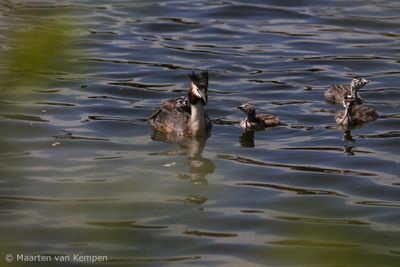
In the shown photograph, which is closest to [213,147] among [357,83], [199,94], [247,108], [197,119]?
[197,119]

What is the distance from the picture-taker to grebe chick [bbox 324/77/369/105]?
13578mm

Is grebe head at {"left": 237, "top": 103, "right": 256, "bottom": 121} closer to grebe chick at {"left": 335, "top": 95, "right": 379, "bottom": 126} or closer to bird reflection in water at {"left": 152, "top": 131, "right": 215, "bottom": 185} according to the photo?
bird reflection in water at {"left": 152, "top": 131, "right": 215, "bottom": 185}

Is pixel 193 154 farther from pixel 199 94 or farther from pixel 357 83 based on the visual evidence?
pixel 357 83

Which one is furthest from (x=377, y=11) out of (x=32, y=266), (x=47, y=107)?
(x=32, y=266)

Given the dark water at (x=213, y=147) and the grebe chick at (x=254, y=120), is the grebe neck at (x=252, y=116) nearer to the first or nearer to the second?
the grebe chick at (x=254, y=120)

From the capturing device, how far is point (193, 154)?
477 inches

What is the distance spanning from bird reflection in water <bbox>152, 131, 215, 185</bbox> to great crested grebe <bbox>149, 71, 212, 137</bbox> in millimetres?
88

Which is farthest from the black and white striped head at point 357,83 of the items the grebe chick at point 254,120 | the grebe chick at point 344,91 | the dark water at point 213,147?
the grebe chick at point 254,120

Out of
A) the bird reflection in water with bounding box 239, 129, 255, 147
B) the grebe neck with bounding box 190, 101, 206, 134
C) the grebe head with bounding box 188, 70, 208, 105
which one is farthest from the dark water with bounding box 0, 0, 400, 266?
the grebe head with bounding box 188, 70, 208, 105

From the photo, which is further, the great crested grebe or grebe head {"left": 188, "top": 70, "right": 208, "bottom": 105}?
grebe head {"left": 188, "top": 70, "right": 208, "bottom": 105}

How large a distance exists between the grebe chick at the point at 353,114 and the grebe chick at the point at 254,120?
74cm

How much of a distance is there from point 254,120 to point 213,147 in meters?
0.68

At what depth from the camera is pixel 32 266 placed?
8.13 m

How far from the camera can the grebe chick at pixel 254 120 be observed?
41.6 feet
